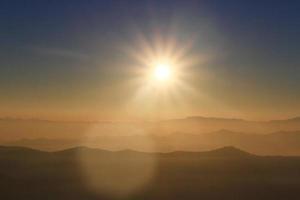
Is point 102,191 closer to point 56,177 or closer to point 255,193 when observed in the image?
point 56,177

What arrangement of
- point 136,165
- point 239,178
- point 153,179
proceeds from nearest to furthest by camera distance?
point 153,179, point 239,178, point 136,165

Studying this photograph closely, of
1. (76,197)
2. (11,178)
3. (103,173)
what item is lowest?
(76,197)

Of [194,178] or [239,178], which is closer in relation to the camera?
[194,178]

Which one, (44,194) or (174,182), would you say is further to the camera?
(174,182)

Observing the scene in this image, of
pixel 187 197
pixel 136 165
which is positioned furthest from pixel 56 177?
pixel 136 165

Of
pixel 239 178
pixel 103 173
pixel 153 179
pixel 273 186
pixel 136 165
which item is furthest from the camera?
pixel 136 165

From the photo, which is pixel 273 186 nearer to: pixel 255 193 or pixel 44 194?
pixel 255 193

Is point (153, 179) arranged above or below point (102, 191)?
above

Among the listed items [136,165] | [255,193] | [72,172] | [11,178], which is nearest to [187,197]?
[255,193]

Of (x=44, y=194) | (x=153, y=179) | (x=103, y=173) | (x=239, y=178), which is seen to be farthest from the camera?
(x=103, y=173)
